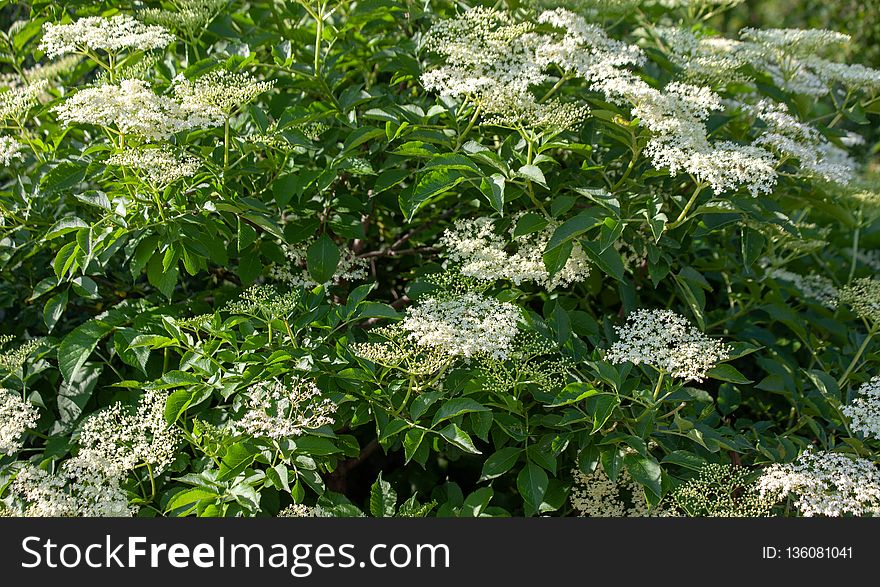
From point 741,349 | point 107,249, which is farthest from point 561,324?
point 107,249

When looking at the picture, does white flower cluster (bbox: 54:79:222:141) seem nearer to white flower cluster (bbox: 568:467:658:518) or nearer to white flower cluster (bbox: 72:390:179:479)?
white flower cluster (bbox: 72:390:179:479)

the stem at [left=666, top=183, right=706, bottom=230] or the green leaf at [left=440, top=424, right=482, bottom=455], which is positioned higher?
the stem at [left=666, top=183, right=706, bottom=230]

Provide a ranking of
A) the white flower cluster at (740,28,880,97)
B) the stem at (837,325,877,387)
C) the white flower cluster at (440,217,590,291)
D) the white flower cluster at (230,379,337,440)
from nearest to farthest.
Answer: the white flower cluster at (230,379,337,440)
the white flower cluster at (440,217,590,291)
the stem at (837,325,877,387)
the white flower cluster at (740,28,880,97)

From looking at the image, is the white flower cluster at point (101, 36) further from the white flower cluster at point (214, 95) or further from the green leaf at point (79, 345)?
the green leaf at point (79, 345)

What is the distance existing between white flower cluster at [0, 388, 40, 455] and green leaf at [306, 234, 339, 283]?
81cm

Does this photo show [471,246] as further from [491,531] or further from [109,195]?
[109,195]

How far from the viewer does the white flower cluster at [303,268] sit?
2.59 meters

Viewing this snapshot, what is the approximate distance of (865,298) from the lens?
107 inches

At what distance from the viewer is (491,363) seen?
2117 mm

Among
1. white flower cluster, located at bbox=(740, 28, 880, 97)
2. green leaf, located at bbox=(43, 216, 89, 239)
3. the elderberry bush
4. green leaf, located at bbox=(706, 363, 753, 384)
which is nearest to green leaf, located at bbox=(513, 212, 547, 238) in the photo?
the elderberry bush

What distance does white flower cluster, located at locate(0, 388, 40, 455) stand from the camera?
7.32 feet

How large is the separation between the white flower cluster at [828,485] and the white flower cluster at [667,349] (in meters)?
0.31

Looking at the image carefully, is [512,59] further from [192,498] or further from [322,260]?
[192,498]

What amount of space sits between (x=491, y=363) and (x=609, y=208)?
54 cm
